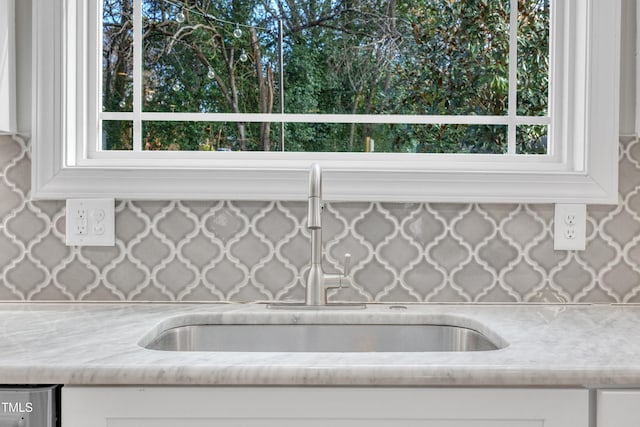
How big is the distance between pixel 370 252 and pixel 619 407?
72cm

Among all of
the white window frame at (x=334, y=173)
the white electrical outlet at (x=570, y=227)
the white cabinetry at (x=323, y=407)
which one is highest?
the white window frame at (x=334, y=173)

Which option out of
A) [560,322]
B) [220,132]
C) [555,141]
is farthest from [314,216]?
[555,141]

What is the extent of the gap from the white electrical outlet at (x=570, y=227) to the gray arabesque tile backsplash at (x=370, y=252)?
19 mm

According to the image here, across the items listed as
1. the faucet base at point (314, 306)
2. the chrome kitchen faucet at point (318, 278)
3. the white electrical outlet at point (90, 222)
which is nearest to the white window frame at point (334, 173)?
the white electrical outlet at point (90, 222)

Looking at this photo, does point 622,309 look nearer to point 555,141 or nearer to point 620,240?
point 620,240

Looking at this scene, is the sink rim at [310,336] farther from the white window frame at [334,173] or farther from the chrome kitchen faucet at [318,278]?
the white window frame at [334,173]

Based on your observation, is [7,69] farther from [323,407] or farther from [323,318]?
[323,407]

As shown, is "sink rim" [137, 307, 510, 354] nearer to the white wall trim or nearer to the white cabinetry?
the white cabinetry

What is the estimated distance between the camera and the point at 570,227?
151 cm

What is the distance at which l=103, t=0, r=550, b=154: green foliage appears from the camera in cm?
166

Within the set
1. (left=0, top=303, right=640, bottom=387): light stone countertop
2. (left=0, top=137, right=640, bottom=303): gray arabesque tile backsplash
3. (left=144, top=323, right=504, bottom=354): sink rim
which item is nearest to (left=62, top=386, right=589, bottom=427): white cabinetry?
(left=0, top=303, right=640, bottom=387): light stone countertop

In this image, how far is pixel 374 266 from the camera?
1.53 metres

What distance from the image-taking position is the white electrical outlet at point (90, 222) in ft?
4.90

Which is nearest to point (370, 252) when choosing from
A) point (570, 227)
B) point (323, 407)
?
point (570, 227)
